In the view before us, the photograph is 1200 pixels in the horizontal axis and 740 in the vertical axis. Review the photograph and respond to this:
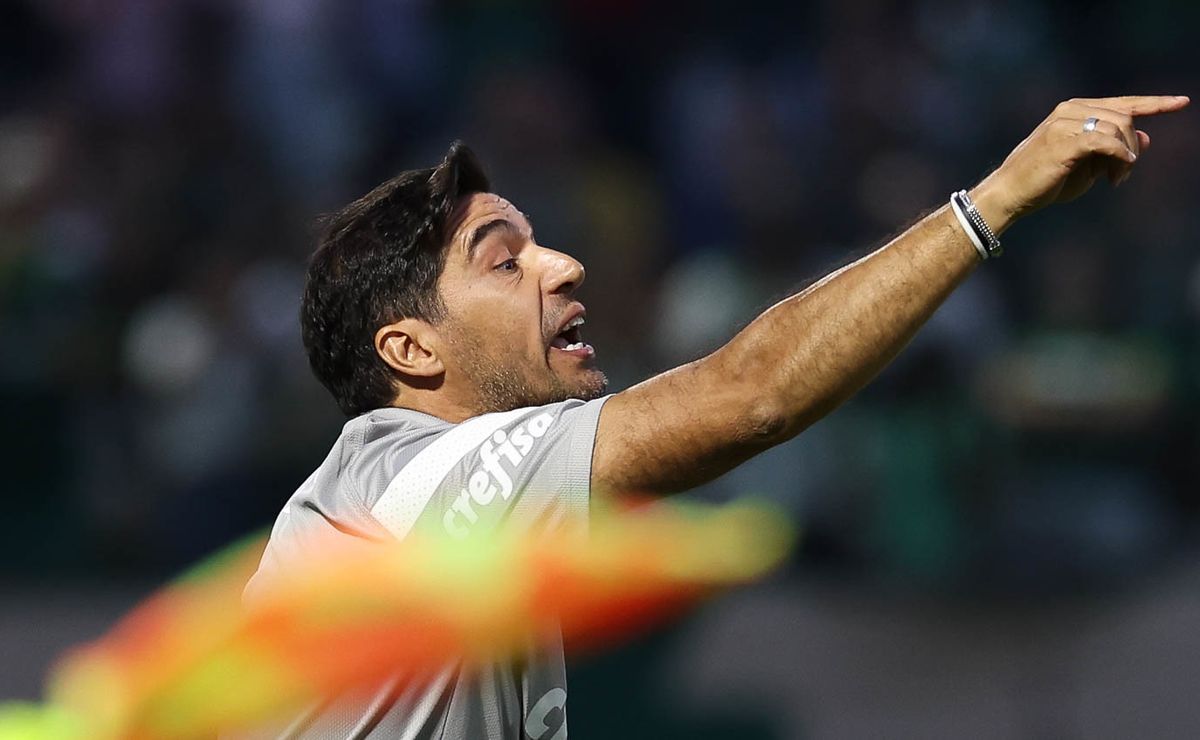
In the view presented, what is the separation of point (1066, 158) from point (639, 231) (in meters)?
5.31

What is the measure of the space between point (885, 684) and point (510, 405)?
3598 mm

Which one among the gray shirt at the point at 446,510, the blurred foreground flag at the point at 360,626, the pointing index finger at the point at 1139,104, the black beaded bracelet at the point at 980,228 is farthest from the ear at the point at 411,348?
the pointing index finger at the point at 1139,104

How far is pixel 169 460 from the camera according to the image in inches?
287

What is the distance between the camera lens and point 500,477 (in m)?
3.03

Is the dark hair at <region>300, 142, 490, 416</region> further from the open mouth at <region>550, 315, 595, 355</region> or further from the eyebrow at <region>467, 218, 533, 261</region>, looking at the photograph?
the open mouth at <region>550, 315, 595, 355</region>

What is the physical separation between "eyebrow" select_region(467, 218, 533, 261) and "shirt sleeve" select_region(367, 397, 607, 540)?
1.78 ft

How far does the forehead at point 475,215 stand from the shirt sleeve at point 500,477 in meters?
0.58

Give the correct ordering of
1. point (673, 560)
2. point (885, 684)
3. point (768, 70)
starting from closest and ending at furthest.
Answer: point (673, 560) < point (885, 684) < point (768, 70)

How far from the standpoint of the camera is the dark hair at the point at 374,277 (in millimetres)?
3551

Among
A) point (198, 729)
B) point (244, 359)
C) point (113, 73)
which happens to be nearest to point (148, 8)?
point (113, 73)

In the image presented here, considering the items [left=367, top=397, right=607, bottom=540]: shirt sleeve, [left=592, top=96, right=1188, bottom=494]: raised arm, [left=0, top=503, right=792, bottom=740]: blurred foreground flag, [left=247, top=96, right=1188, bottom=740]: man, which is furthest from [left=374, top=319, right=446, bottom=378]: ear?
[left=592, top=96, right=1188, bottom=494]: raised arm

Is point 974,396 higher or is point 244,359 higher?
point 244,359

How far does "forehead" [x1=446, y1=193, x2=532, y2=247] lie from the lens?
11.9 ft

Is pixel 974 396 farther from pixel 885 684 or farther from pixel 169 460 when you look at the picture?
pixel 169 460
